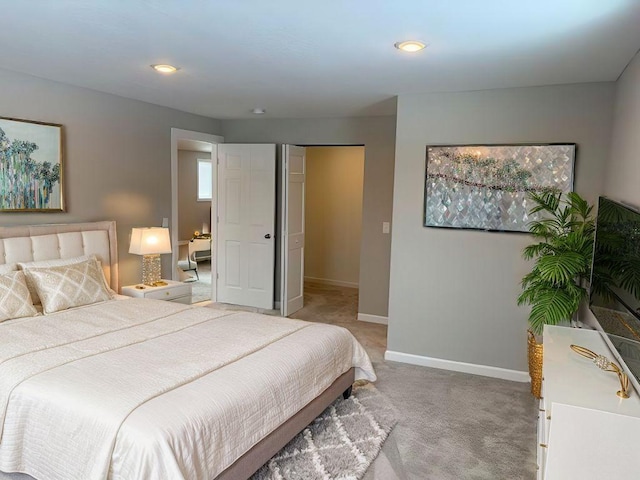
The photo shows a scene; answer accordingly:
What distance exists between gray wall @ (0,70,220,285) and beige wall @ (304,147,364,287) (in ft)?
9.11

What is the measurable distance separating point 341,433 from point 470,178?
7.27ft

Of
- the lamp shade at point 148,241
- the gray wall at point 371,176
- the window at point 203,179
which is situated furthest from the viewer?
the window at point 203,179

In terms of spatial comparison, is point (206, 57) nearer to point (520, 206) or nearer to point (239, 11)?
point (239, 11)

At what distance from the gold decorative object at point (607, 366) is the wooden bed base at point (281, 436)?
56.5 inches

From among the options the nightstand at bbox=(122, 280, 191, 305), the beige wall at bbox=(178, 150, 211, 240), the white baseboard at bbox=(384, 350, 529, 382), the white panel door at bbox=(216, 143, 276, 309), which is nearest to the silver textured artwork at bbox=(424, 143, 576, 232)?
the white baseboard at bbox=(384, 350, 529, 382)

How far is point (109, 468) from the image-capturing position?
6.03 feet

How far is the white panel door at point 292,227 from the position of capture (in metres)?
5.45

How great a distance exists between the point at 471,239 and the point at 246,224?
2887 mm

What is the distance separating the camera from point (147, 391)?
6.76 feet

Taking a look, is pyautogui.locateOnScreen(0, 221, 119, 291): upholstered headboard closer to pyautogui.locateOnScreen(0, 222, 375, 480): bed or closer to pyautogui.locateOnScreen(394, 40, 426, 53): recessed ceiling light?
pyautogui.locateOnScreen(0, 222, 375, 480): bed

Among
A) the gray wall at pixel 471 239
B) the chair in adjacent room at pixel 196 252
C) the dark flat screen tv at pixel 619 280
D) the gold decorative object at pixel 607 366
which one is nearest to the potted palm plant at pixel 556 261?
the gray wall at pixel 471 239

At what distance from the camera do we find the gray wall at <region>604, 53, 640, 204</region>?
8.32 feet

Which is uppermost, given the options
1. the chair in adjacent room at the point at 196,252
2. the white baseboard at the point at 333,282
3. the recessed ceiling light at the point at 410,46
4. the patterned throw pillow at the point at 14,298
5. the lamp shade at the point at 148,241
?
the recessed ceiling light at the point at 410,46

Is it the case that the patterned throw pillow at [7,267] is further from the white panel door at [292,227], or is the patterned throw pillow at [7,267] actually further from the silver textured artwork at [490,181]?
the silver textured artwork at [490,181]
